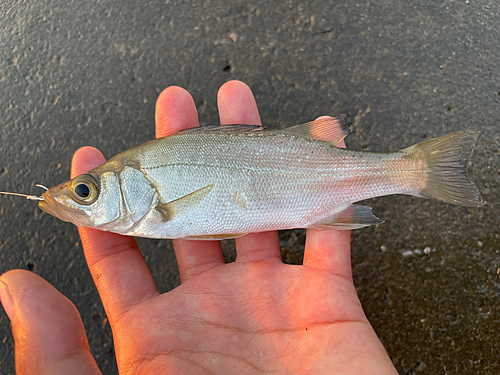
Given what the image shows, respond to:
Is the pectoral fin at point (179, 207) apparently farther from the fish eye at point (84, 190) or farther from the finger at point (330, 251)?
the finger at point (330, 251)

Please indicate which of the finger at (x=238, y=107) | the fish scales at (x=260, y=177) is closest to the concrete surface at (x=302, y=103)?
the finger at (x=238, y=107)

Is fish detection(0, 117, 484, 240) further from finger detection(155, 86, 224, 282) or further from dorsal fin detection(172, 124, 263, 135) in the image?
finger detection(155, 86, 224, 282)

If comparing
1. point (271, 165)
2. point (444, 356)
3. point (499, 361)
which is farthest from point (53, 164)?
point (499, 361)

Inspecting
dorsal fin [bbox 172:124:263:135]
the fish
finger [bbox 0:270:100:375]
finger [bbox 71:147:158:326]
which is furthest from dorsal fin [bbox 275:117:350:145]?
finger [bbox 0:270:100:375]

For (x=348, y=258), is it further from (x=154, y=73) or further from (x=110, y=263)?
(x=154, y=73)

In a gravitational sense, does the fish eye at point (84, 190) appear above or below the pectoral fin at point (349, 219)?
above

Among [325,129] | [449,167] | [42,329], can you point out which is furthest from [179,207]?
[449,167]

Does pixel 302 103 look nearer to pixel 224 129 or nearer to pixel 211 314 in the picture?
pixel 224 129
